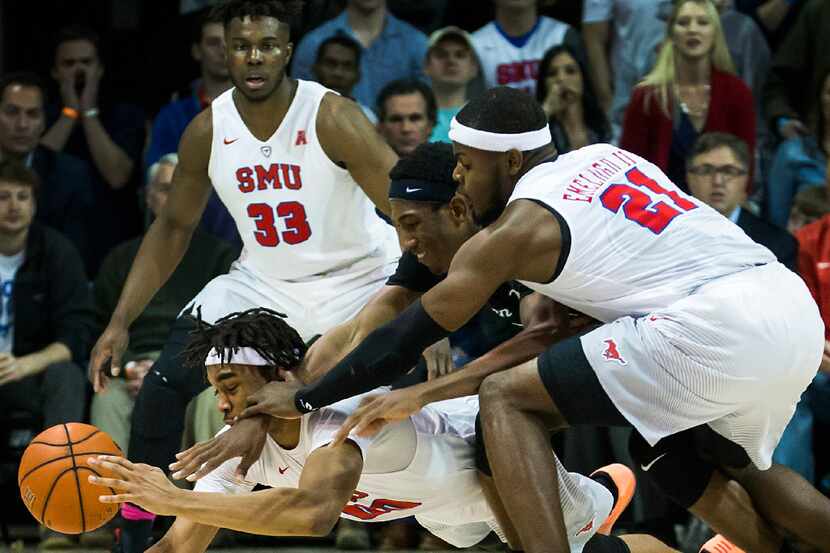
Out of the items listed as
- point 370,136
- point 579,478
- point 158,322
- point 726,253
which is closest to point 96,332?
point 158,322

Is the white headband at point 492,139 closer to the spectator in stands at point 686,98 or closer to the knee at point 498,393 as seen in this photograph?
the knee at point 498,393

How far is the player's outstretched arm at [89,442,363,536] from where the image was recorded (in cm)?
444

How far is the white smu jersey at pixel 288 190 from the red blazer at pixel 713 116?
7.44 ft

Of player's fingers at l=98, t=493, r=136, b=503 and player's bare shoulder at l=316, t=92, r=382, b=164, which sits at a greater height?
player's bare shoulder at l=316, t=92, r=382, b=164

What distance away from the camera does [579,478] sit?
510 centimetres

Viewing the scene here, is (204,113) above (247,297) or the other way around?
above

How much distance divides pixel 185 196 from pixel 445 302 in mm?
2105

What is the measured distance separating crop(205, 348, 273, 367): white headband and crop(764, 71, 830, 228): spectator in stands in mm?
3871

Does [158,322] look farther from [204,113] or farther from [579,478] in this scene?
[579,478]

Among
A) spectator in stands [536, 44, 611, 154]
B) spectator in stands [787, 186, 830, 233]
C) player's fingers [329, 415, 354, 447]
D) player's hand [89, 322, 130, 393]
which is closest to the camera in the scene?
player's fingers [329, 415, 354, 447]

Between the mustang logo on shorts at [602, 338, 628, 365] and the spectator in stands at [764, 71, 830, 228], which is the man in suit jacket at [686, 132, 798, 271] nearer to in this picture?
the spectator in stands at [764, 71, 830, 228]

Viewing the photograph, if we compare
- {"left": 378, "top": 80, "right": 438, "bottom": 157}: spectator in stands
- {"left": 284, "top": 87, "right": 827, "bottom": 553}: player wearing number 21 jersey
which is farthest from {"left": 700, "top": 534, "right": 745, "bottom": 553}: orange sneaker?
{"left": 378, "top": 80, "right": 438, "bottom": 157}: spectator in stands

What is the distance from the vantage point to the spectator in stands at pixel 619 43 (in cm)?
851

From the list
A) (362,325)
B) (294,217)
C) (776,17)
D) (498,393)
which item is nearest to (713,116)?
(776,17)
